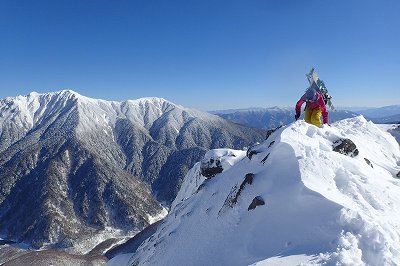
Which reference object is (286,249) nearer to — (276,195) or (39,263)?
(276,195)

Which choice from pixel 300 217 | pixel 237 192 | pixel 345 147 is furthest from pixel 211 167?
pixel 300 217

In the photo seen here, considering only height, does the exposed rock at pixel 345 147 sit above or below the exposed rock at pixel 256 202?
above

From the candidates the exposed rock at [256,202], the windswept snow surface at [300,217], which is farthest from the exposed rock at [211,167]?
the exposed rock at [256,202]

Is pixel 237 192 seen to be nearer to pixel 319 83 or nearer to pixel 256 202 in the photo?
pixel 256 202

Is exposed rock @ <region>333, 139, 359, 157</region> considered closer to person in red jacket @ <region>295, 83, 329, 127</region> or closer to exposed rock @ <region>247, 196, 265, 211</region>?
person in red jacket @ <region>295, 83, 329, 127</region>

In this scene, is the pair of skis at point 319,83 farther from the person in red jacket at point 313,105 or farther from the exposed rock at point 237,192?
the exposed rock at point 237,192

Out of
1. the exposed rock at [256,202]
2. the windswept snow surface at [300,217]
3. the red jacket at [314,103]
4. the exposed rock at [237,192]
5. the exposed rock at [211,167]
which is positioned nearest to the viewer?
the windswept snow surface at [300,217]
